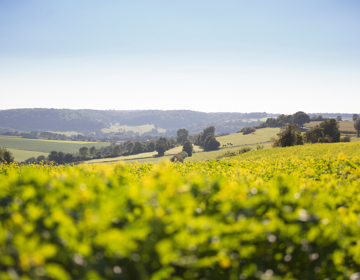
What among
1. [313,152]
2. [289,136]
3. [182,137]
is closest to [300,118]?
[182,137]

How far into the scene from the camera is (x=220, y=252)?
208 centimetres

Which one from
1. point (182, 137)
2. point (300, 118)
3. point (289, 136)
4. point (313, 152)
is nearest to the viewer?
point (313, 152)

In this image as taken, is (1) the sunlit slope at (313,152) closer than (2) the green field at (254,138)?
Yes

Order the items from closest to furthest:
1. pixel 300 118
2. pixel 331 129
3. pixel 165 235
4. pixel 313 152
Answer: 1. pixel 165 235
2. pixel 313 152
3. pixel 331 129
4. pixel 300 118

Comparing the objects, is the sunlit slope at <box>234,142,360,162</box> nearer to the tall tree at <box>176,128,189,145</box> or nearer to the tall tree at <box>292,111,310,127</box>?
the tall tree at <box>292,111,310,127</box>

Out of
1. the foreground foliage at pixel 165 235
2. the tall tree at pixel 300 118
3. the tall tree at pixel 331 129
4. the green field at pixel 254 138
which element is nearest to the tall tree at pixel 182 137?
the green field at pixel 254 138

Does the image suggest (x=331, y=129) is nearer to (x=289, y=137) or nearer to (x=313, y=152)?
(x=289, y=137)

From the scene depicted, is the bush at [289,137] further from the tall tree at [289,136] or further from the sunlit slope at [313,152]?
the sunlit slope at [313,152]

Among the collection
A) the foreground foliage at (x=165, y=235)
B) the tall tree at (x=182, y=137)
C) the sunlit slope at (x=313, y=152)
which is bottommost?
the tall tree at (x=182, y=137)

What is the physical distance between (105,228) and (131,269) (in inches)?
16.9

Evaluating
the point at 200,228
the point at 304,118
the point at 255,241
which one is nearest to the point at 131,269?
the point at 200,228

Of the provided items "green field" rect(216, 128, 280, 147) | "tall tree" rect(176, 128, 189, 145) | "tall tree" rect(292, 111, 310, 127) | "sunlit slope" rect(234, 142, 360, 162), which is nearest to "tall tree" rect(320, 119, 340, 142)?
"green field" rect(216, 128, 280, 147)

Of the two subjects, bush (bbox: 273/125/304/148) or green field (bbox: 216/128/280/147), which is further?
green field (bbox: 216/128/280/147)

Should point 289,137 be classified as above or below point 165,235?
below
